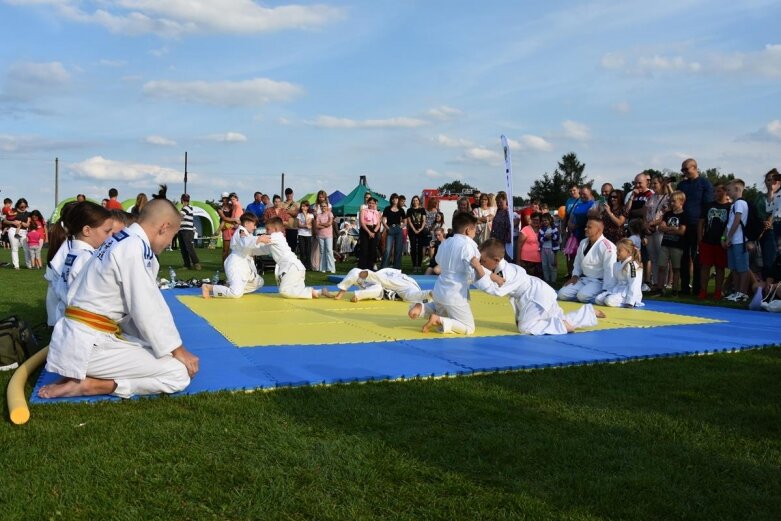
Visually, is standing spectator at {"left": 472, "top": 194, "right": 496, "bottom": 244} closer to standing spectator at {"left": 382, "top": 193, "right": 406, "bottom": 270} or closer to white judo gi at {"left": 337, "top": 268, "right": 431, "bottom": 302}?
standing spectator at {"left": 382, "top": 193, "right": 406, "bottom": 270}

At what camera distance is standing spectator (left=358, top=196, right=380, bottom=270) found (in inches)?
575

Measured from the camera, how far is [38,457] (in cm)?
312

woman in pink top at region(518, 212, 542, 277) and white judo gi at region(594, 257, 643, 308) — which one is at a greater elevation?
woman in pink top at region(518, 212, 542, 277)

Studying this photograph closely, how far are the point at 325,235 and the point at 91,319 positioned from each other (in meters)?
11.2

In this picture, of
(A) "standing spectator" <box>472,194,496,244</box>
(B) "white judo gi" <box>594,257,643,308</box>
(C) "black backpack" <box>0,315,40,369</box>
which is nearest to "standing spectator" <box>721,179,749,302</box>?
(B) "white judo gi" <box>594,257,643,308</box>

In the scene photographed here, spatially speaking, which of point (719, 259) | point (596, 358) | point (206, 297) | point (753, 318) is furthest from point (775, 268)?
point (206, 297)

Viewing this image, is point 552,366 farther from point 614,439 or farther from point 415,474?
point 415,474

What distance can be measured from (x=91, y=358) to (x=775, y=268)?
348 inches

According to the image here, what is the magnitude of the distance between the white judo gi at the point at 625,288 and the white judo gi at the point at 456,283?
3251 mm

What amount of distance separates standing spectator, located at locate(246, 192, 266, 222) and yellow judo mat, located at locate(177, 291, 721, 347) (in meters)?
7.13

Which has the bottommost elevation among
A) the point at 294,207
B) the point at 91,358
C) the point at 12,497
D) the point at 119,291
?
the point at 12,497

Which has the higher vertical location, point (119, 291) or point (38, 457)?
point (119, 291)

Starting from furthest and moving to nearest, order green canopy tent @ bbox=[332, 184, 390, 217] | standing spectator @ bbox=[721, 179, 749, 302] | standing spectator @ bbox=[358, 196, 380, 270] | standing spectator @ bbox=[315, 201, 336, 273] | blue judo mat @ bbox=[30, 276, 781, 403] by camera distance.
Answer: green canopy tent @ bbox=[332, 184, 390, 217], standing spectator @ bbox=[315, 201, 336, 273], standing spectator @ bbox=[358, 196, 380, 270], standing spectator @ bbox=[721, 179, 749, 302], blue judo mat @ bbox=[30, 276, 781, 403]

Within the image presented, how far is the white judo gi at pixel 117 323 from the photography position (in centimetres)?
390
